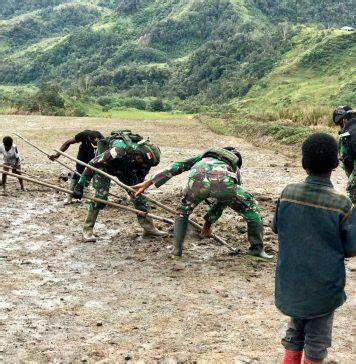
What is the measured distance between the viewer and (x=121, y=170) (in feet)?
22.7

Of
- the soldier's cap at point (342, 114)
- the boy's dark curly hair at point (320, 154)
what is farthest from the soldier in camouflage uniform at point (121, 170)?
the boy's dark curly hair at point (320, 154)

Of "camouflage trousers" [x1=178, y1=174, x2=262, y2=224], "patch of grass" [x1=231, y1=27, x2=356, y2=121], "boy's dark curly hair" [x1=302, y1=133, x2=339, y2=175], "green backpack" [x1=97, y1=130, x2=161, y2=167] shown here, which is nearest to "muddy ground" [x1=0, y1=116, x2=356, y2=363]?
"camouflage trousers" [x1=178, y1=174, x2=262, y2=224]

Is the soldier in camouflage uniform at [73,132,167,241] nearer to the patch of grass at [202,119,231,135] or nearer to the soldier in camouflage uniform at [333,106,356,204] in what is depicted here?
the soldier in camouflage uniform at [333,106,356,204]

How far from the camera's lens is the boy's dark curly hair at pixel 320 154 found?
112 inches

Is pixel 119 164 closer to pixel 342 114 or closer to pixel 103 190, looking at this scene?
pixel 103 190

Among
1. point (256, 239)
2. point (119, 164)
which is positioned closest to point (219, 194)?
point (256, 239)

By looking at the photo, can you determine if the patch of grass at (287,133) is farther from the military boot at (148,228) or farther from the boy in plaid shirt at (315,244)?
the boy in plaid shirt at (315,244)

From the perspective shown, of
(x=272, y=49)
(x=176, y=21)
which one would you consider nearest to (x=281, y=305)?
(x=272, y=49)

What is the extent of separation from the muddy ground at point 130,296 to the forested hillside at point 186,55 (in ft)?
83.5

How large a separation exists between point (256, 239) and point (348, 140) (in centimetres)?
147

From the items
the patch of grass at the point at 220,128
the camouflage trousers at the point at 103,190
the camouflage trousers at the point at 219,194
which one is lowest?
the patch of grass at the point at 220,128

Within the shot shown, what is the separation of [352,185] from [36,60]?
9892 cm

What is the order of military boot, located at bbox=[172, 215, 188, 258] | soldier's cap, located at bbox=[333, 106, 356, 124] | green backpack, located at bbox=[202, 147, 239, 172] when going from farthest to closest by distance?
soldier's cap, located at bbox=[333, 106, 356, 124] → military boot, located at bbox=[172, 215, 188, 258] → green backpack, located at bbox=[202, 147, 239, 172]

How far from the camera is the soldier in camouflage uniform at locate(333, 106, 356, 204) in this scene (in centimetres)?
592
